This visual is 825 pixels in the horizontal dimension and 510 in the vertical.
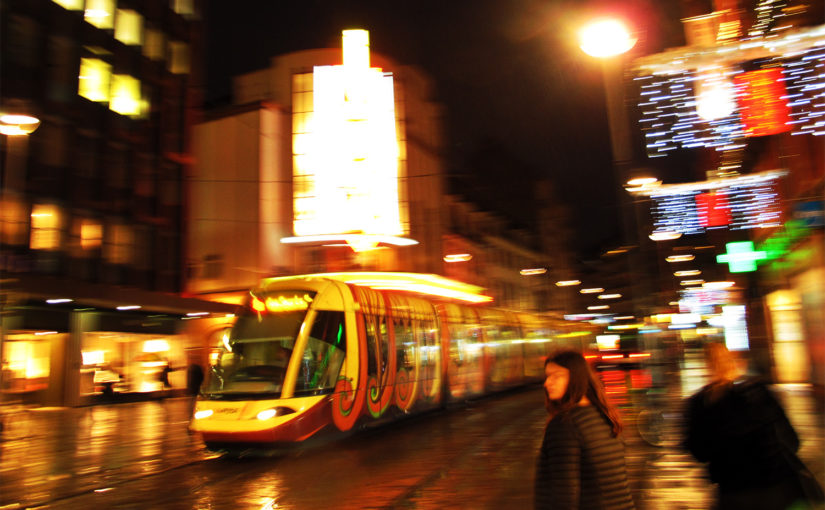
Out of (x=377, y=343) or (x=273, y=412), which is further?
(x=377, y=343)

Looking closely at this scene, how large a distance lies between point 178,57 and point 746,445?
38418 millimetres

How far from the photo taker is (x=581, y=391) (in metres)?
3.58

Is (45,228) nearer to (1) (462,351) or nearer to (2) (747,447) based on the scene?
(1) (462,351)

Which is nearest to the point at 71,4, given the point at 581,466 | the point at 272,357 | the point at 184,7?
the point at 184,7

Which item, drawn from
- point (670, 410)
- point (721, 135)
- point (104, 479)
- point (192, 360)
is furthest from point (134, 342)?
point (721, 135)

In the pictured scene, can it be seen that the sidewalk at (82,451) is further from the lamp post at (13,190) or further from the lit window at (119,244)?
the lit window at (119,244)

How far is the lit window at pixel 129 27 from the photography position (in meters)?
33.4

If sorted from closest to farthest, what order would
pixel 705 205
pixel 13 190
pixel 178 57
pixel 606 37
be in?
pixel 606 37, pixel 705 205, pixel 13 190, pixel 178 57

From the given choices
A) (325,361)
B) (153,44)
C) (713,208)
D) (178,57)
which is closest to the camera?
(325,361)

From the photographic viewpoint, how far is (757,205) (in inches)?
573

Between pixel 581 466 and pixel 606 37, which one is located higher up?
pixel 606 37

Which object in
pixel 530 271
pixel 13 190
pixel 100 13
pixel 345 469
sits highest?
pixel 100 13

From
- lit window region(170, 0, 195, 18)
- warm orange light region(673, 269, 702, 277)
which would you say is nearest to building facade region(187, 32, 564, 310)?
lit window region(170, 0, 195, 18)

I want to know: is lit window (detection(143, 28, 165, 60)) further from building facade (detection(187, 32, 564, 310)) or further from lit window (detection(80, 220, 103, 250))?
lit window (detection(80, 220, 103, 250))
